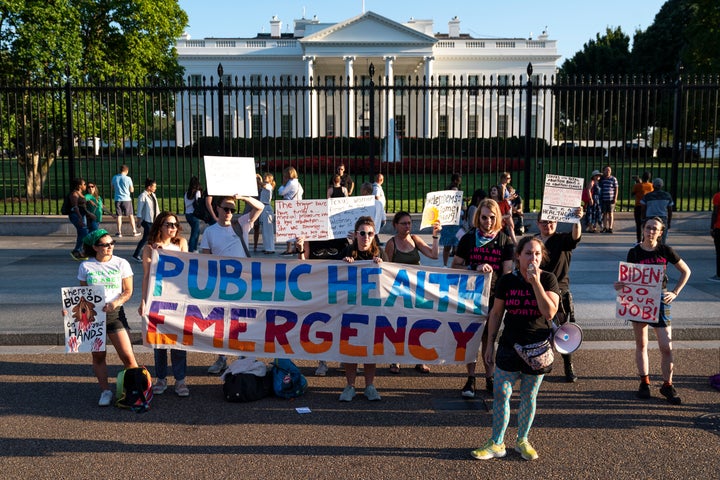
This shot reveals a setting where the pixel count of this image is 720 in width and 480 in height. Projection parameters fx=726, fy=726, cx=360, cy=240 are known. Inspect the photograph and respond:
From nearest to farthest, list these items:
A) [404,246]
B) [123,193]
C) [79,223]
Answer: [404,246], [79,223], [123,193]

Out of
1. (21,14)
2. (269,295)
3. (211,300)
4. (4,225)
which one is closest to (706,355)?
(269,295)

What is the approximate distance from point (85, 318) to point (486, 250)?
11.4ft

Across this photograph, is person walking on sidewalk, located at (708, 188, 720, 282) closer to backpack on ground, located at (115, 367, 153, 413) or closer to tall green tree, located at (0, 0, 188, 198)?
backpack on ground, located at (115, 367, 153, 413)

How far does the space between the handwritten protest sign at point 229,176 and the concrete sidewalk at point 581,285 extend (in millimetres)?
1969

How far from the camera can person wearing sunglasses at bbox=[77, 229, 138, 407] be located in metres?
6.02

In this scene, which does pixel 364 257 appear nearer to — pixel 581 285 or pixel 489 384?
pixel 489 384

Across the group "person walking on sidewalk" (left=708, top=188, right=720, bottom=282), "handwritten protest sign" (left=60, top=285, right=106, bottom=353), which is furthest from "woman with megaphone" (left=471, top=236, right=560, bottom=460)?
"person walking on sidewalk" (left=708, top=188, right=720, bottom=282)

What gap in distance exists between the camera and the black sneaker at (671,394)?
6.11m

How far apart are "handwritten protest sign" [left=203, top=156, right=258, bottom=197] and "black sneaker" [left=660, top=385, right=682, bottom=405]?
4.42m

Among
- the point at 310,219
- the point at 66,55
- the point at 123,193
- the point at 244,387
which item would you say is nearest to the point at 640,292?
the point at 310,219

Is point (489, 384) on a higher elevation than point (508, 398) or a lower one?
lower

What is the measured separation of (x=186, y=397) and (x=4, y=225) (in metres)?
12.4

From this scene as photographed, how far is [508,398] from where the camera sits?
16.3ft

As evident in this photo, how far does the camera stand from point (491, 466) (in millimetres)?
4922
